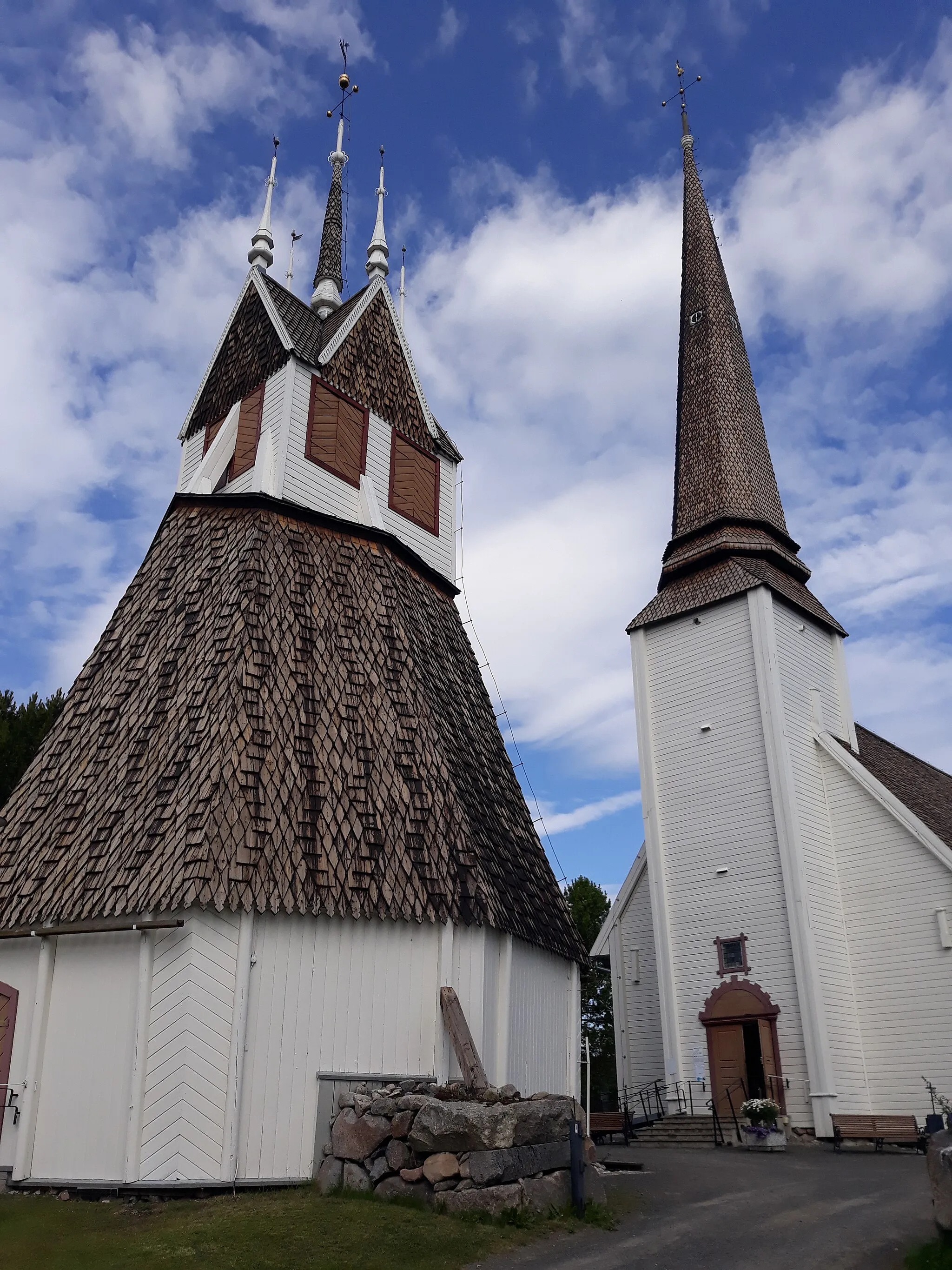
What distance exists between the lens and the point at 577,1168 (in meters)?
10.8

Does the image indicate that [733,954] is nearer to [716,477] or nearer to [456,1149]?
[716,477]

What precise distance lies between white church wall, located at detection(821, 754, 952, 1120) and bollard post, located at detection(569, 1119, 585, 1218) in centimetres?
1176

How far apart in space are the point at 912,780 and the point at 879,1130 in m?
10.3

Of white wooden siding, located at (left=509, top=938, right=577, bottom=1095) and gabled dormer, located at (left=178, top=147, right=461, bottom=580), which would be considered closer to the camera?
white wooden siding, located at (left=509, top=938, right=577, bottom=1095)

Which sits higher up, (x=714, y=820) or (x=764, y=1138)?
(x=714, y=820)

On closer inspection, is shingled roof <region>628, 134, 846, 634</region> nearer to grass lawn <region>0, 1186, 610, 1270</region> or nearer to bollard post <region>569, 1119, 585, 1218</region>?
bollard post <region>569, 1119, 585, 1218</region>

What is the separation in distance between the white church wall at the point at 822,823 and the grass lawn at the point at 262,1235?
12344 millimetres

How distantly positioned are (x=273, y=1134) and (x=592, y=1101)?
3645 cm

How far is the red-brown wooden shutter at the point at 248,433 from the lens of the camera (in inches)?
779

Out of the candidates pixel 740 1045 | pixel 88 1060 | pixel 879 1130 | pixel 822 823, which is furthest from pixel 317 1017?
pixel 822 823

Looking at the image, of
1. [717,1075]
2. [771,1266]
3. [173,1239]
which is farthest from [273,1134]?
[717,1075]

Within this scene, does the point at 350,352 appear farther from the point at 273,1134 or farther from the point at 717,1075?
the point at 717,1075

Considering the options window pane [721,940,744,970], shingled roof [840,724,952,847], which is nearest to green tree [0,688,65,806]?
window pane [721,940,744,970]

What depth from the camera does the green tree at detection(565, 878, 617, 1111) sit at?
44438 mm
